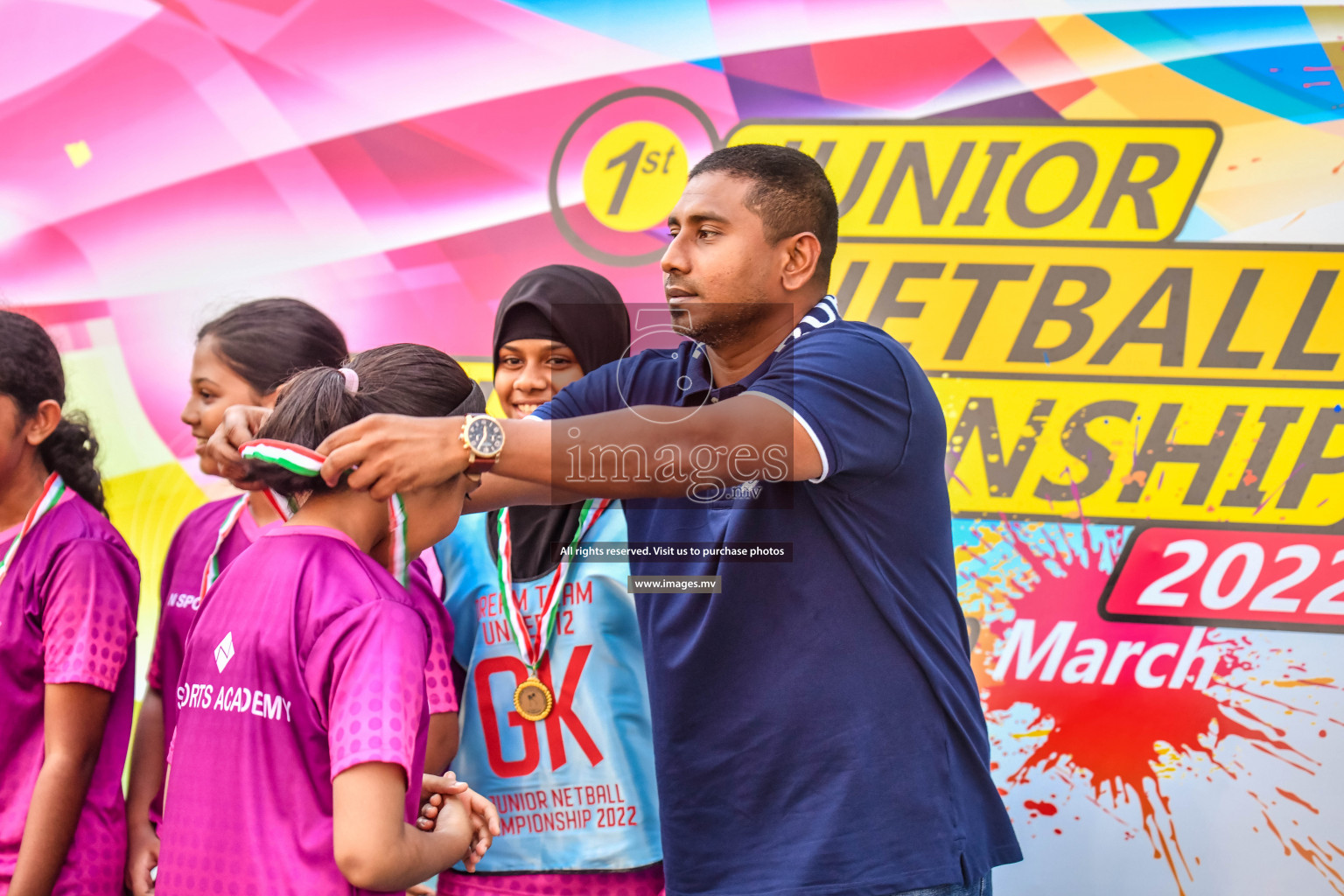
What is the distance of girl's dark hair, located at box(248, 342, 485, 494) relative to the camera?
159 cm

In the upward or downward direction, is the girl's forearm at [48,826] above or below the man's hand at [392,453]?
below

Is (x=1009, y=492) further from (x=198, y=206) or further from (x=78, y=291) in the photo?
(x=78, y=291)

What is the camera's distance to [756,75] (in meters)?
3.11

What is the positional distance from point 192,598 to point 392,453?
51.8 inches

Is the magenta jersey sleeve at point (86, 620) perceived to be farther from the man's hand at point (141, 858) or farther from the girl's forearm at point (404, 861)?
the girl's forearm at point (404, 861)

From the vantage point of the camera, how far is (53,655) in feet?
7.01

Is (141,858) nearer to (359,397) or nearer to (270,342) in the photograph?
(270,342)

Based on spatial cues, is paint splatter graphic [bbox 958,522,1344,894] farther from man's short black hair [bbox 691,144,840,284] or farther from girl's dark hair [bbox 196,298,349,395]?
girl's dark hair [bbox 196,298,349,395]

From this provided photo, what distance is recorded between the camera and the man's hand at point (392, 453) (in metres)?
1.46

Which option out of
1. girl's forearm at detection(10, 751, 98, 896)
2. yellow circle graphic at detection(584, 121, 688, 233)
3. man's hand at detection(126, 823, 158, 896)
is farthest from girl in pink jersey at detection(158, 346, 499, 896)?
yellow circle graphic at detection(584, 121, 688, 233)

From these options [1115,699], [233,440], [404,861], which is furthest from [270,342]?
[1115,699]

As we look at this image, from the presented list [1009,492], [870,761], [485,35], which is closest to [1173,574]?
[1009,492]

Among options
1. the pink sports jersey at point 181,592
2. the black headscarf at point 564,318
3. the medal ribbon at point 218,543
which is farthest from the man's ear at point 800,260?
the medal ribbon at point 218,543

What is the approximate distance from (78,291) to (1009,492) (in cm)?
301
